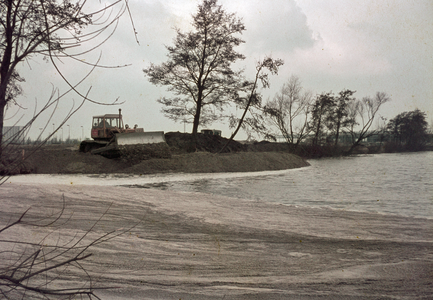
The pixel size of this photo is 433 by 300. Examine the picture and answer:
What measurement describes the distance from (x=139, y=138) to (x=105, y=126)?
1484mm

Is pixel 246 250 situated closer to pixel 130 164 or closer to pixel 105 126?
pixel 130 164

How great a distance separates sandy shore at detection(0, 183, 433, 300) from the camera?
234 centimetres

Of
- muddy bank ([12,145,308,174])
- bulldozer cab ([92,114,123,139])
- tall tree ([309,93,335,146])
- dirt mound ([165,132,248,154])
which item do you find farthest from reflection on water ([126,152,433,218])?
tall tree ([309,93,335,146])

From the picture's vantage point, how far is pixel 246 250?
3.04 metres

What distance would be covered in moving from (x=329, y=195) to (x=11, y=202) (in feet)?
17.6

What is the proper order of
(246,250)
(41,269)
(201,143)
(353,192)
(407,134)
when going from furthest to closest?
(201,143) < (407,134) < (353,192) < (246,250) < (41,269)

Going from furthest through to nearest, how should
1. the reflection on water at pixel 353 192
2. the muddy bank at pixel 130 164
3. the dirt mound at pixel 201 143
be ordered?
the dirt mound at pixel 201 143, the muddy bank at pixel 130 164, the reflection on water at pixel 353 192

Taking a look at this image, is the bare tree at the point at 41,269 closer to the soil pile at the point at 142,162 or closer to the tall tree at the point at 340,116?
the soil pile at the point at 142,162

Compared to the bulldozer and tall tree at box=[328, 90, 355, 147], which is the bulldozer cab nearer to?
the bulldozer

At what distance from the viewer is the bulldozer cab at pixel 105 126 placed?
10.7 metres

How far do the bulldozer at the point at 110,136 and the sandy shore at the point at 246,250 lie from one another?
5.24 meters

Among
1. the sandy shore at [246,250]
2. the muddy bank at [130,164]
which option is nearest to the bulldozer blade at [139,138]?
the muddy bank at [130,164]

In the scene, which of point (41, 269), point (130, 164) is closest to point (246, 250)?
point (41, 269)

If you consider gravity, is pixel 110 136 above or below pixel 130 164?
above
